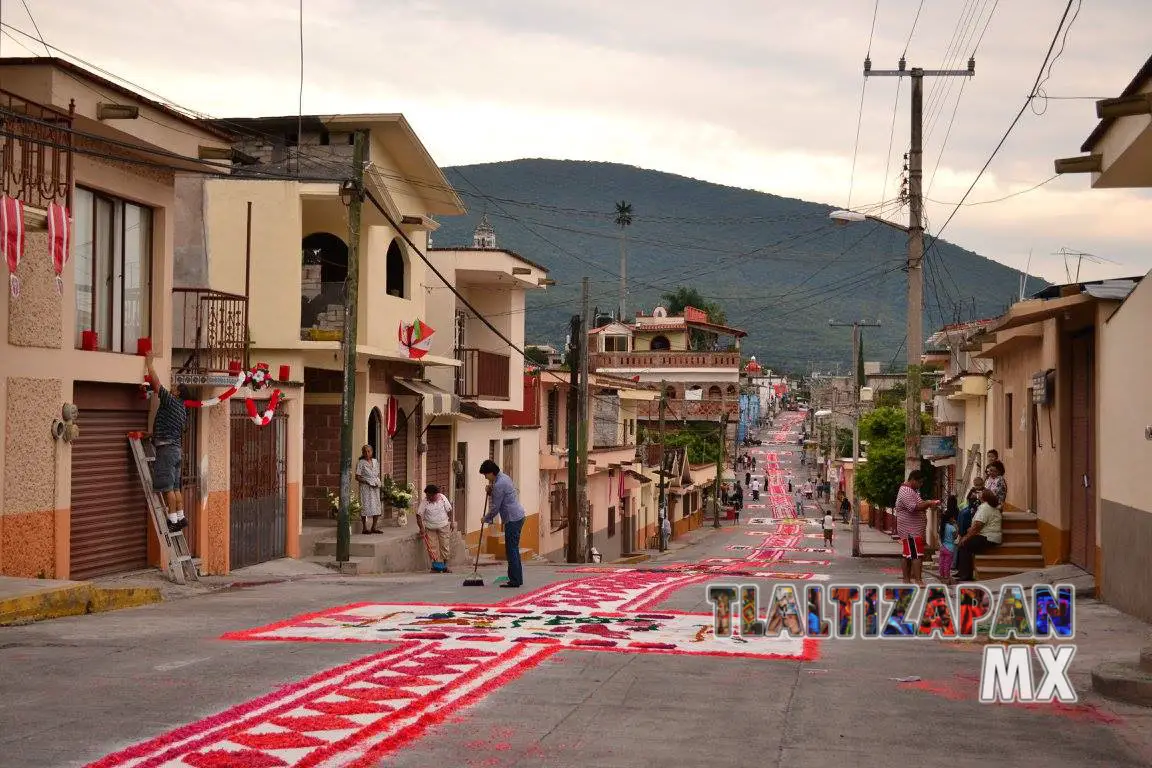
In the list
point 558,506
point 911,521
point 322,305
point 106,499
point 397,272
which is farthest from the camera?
point 558,506

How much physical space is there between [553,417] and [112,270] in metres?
28.0

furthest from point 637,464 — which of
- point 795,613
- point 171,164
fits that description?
point 795,613

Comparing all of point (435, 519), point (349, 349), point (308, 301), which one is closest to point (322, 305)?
point (308, 301)

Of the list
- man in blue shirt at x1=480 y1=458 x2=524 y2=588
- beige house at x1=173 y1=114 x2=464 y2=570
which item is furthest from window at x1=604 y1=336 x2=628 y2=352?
man in blue shirt at x1=480 y1=458 x2=524 y2=588

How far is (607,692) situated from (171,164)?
11.5 meters

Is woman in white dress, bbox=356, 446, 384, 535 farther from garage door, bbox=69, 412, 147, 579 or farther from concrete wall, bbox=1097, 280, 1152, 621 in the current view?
concrete wall, bbox=1097, 280, 1152, 621

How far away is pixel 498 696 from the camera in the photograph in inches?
373

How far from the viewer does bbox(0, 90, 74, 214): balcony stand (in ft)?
47.8

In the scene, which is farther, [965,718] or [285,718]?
[965,718]

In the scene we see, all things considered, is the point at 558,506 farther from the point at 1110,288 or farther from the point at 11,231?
the point at 11,231

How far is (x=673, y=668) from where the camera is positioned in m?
11.0

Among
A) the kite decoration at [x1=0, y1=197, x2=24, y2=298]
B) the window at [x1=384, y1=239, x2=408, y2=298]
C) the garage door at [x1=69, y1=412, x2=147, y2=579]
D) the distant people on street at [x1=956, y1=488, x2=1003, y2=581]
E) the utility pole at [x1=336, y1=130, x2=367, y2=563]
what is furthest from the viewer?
the window at [x1=384, y1=239, x2=408, y2=298]

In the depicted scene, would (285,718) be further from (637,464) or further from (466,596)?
(637,464)

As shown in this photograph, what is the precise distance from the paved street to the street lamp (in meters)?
16.5
